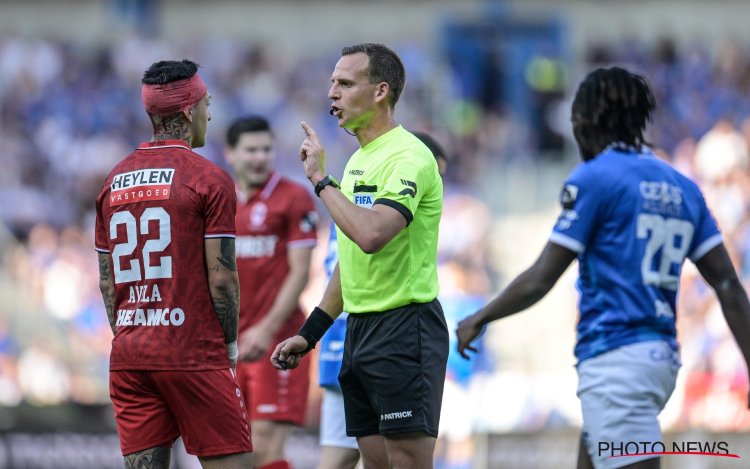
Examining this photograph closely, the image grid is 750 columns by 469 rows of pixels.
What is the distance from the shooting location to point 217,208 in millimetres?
5797

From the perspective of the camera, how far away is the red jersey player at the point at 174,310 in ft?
18.9

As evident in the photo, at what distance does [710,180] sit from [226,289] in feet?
36.4

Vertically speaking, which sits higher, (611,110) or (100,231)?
(611,110)

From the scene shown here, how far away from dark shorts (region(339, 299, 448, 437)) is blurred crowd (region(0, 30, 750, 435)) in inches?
179

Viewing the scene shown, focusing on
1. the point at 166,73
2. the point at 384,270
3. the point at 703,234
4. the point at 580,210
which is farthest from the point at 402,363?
the point at 166,73

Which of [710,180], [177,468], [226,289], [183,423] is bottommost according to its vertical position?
[177,468]

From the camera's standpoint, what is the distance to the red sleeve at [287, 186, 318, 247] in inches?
332

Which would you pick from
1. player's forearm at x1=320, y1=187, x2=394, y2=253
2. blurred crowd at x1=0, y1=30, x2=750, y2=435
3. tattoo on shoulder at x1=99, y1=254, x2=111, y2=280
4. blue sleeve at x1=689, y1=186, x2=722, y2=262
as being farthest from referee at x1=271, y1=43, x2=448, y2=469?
blurred crowd at x1=0, y1=30, x2=750, y2=435

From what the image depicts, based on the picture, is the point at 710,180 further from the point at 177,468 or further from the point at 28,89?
the point at 28,89

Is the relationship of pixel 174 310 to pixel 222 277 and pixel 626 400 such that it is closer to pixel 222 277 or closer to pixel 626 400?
pixel 222 277

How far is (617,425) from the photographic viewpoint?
5.33 metres

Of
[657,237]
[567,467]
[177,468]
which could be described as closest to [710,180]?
[567,467]

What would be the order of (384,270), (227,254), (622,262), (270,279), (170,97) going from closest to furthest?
(622,262) → (384,270) → (227,254) → (170,97) → (270,279)

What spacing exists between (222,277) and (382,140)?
38.2 inches
